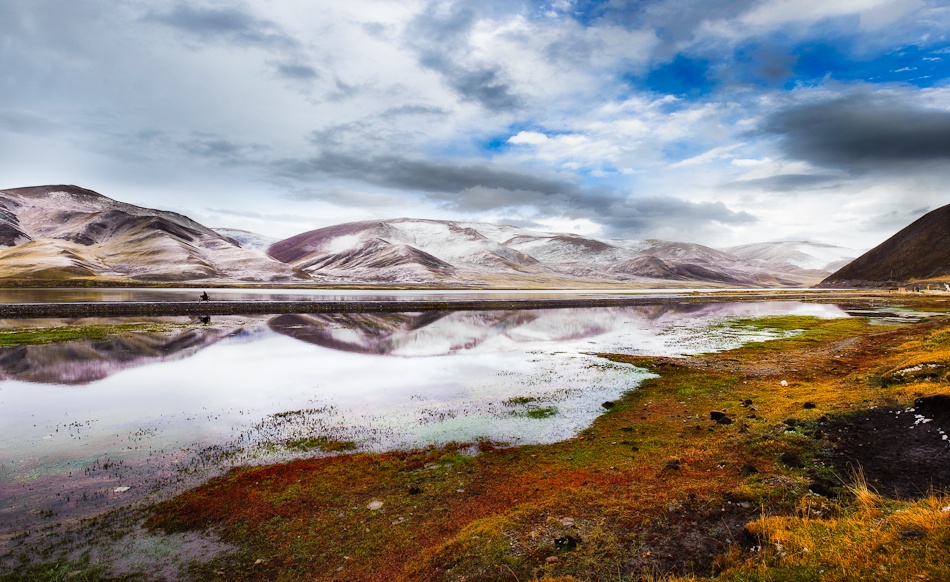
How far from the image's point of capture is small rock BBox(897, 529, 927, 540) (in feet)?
23.2

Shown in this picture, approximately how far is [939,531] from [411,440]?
15.2 metres

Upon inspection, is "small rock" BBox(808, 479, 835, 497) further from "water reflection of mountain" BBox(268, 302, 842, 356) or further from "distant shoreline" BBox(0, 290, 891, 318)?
"distant shoreline" BBox(0, 290, 891, 318)

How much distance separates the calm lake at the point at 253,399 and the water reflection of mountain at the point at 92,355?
142 mm

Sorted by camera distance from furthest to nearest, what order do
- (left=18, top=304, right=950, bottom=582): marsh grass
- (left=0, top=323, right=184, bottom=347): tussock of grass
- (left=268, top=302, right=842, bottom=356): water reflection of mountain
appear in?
(left=268, top=302, right=842, bottom=356): water reflection of mountain < (left=0, top=323, right=184, bottom=347): tussock of grass < (left=18, top=304, right=950, bottom=582): marsh grass

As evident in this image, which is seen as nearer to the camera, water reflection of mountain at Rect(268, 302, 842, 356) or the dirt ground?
the dirt ground

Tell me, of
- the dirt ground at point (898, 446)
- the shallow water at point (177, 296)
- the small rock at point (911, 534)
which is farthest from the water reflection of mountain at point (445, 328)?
the small rock at point (911, 534)

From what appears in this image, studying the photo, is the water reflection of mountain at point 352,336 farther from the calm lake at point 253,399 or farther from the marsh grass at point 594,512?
the marsh grass at point 594,512

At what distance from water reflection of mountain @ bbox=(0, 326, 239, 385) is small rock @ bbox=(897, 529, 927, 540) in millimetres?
37039

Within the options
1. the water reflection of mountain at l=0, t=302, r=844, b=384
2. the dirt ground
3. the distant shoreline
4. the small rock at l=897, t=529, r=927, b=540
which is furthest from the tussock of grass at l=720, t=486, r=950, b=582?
the distant shoreline

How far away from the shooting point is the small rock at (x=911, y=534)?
7.08m

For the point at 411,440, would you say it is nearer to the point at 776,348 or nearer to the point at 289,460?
the point at 289,460

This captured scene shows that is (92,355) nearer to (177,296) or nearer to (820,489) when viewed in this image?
(820,489)

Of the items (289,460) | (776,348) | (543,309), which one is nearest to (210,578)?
(289,460)

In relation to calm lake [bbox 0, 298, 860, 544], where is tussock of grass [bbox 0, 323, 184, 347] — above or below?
above
